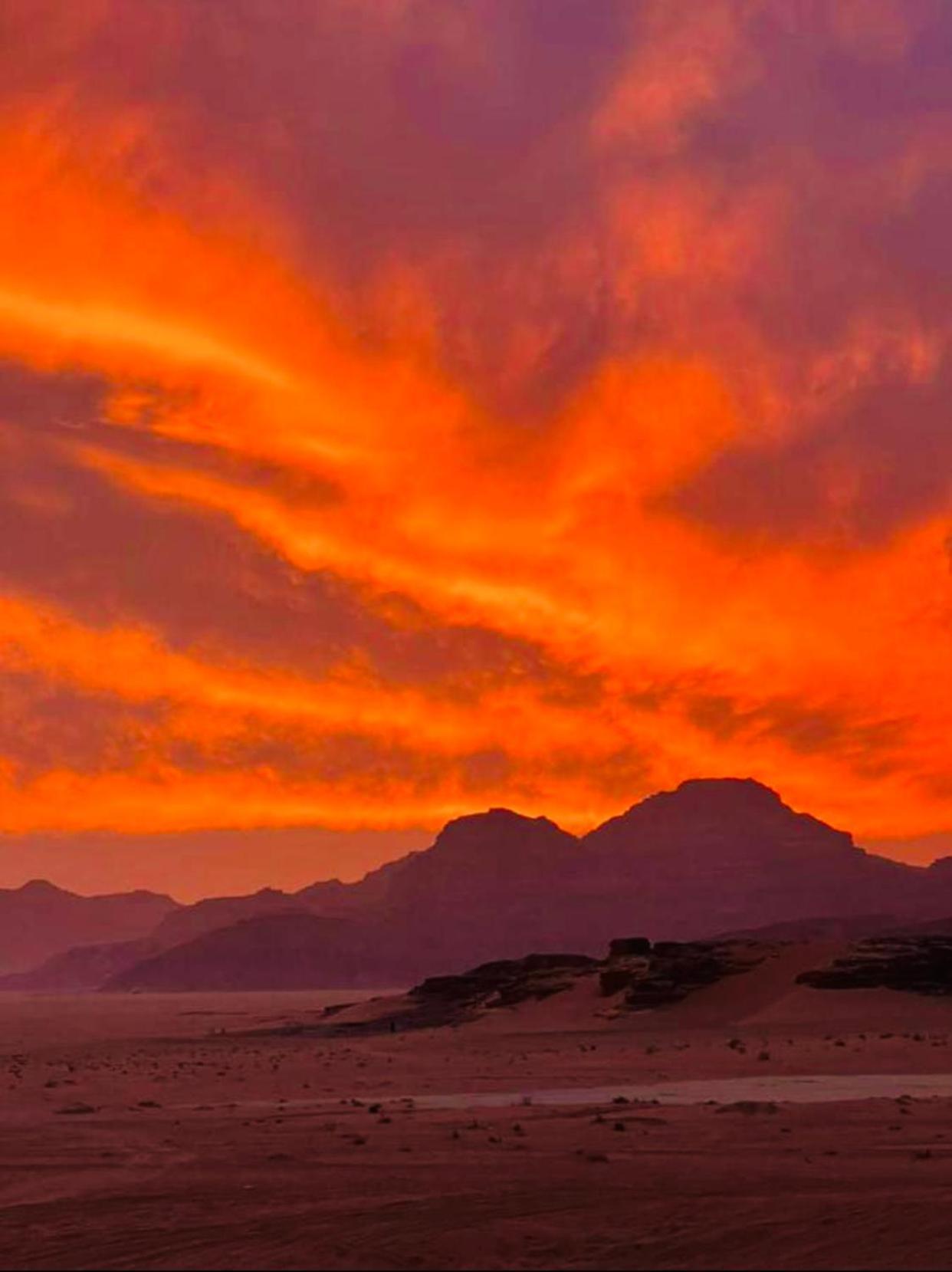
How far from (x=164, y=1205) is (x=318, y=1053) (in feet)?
128

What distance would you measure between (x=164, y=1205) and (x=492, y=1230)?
15.7 feet

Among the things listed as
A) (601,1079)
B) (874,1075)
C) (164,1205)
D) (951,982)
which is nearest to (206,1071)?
(601,1079)

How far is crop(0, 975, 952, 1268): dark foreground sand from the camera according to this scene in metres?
15.6

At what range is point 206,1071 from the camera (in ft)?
151

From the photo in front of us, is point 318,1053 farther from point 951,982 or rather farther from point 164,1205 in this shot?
point 164,1205

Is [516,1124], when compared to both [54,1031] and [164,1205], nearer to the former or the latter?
[164,1205]

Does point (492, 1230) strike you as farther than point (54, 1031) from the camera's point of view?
No

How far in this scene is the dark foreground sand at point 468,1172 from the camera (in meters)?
15.6

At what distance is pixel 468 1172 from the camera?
20.9m

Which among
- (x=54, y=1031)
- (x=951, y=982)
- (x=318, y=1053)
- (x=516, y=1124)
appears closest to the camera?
(x=516, y=1124)

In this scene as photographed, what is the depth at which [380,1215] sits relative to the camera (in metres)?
17.5

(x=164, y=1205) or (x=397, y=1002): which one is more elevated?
(x=397, y=1002)

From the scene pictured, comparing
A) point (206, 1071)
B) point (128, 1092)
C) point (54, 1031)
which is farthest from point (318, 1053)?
point (54, 1031)

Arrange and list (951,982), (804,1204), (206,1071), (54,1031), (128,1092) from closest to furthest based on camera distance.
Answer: (804,1204), (128,1092), (206,1071), (951,982), (54,1031)
